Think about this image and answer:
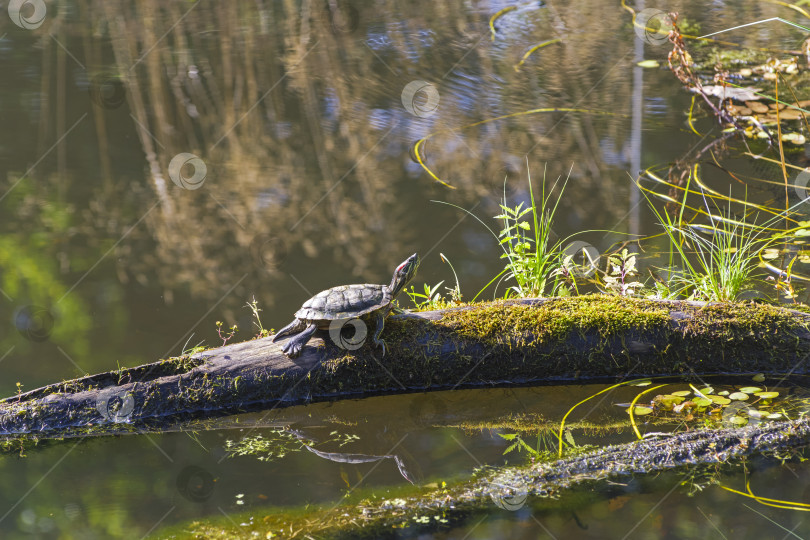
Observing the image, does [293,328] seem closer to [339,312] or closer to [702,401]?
[339,312]

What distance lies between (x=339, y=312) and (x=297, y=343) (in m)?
0.24

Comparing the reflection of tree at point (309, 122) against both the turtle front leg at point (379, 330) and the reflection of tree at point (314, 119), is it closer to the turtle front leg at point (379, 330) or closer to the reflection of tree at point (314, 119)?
the reflection of tree at point (314, 119)

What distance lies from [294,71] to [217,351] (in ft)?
16.3

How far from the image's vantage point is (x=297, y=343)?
3.08 m

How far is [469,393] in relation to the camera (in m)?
3.29

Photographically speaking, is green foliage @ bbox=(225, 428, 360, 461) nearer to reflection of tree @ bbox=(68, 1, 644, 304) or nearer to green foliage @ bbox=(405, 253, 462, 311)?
green foliage @ bbox=(405, 253, 462, 311)

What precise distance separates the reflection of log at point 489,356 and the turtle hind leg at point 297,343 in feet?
0.18

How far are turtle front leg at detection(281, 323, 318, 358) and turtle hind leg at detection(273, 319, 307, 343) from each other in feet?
0.12

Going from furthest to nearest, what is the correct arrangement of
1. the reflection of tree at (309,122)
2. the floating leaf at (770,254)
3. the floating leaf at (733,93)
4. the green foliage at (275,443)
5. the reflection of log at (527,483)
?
the floating leaf at (733,93), the reflection of tree at (309,122), the floating leaf at (770,254), the green foliage at (275,443), the reflection of log at (527,483)

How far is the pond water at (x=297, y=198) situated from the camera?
2.72m

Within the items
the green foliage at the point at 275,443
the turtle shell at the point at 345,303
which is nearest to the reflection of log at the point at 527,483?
the green foliage at the point at 275,443

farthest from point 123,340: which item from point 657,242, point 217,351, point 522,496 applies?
point 657,242

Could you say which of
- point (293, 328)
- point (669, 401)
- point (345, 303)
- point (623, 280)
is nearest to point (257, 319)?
point (293, 328)

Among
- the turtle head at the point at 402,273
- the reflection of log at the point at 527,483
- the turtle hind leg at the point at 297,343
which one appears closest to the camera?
the reflection of log at the point at 527,483
